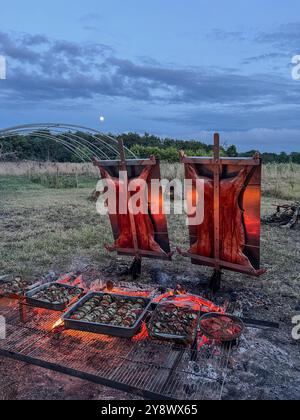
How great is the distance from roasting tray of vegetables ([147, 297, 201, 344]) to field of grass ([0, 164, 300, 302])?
5.84 ft

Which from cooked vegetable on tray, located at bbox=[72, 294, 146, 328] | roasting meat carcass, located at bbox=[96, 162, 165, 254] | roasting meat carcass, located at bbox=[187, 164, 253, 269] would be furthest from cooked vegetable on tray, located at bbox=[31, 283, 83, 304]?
roasting meat carcass, located at bbox=[187, 164, 253, 269]

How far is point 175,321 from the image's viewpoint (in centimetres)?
367

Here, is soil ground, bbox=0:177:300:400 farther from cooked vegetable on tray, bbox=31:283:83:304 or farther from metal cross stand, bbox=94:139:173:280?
cooked vegetable on tray, bbox=31:283:83:304

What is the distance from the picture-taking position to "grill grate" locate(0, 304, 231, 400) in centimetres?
291

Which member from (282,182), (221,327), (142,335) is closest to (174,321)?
(142,335)

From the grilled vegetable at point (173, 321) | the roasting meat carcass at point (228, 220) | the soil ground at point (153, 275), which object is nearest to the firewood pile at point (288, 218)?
the soil ground at point (153, 275)

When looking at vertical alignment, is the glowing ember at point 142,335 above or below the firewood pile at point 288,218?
below

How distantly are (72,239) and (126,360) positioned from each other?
4.91 m

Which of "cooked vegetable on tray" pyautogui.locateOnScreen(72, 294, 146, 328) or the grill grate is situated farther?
"cooked vegetable on tray" pyautogui.locateOnScreen(72, 294, 146, 328)

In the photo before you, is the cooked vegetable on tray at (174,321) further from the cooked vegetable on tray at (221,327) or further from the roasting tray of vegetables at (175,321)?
the cooked vegetable on tray at (221,327)

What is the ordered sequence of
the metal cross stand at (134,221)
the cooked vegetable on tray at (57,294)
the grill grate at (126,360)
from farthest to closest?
the metal cross stand at (134,221), the cooked vegetable on tray at (57,294), the grill grate at (126,360)

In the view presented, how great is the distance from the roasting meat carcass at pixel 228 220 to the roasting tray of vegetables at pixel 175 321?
0.89 m

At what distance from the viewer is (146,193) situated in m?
4.85

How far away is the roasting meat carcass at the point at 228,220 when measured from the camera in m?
4.23
